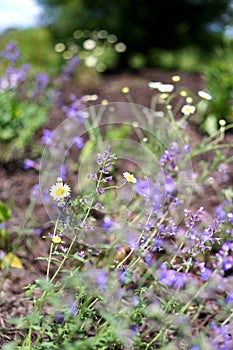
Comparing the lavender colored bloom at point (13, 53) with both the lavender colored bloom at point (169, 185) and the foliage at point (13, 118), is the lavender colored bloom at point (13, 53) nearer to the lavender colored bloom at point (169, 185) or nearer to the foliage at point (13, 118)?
the foliage at point (13, 118)

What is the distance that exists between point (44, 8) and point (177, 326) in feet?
24.9

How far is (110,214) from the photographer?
2.67 meters

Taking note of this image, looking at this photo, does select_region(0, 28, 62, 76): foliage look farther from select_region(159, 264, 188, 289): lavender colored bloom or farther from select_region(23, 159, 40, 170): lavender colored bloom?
select_region(159, 264, 188, 289): lavender colored bloom

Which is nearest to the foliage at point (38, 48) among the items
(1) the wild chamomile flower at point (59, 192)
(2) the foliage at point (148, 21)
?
(2) the foliage at point (148, 21)

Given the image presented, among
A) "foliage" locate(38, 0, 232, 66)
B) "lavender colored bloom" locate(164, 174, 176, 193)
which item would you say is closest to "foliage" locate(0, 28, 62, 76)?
"foliage" locate(38, 0, 232, 66)

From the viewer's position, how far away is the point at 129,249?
2.30m

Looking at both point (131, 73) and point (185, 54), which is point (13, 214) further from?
point (185, 54)

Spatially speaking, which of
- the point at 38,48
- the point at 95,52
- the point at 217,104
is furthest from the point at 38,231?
the point at 38,48

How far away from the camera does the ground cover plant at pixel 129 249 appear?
1494 millimetres

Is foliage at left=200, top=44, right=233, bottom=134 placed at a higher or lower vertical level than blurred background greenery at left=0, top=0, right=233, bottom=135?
higher

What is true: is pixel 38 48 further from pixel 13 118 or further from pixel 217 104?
pixel 13 118

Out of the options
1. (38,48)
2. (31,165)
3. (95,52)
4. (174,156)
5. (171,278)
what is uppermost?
(171,278)

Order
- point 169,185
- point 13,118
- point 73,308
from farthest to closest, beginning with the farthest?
point 13,118 → point 169,185 → point 73,308

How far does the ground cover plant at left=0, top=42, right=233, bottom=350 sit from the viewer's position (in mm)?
1494
